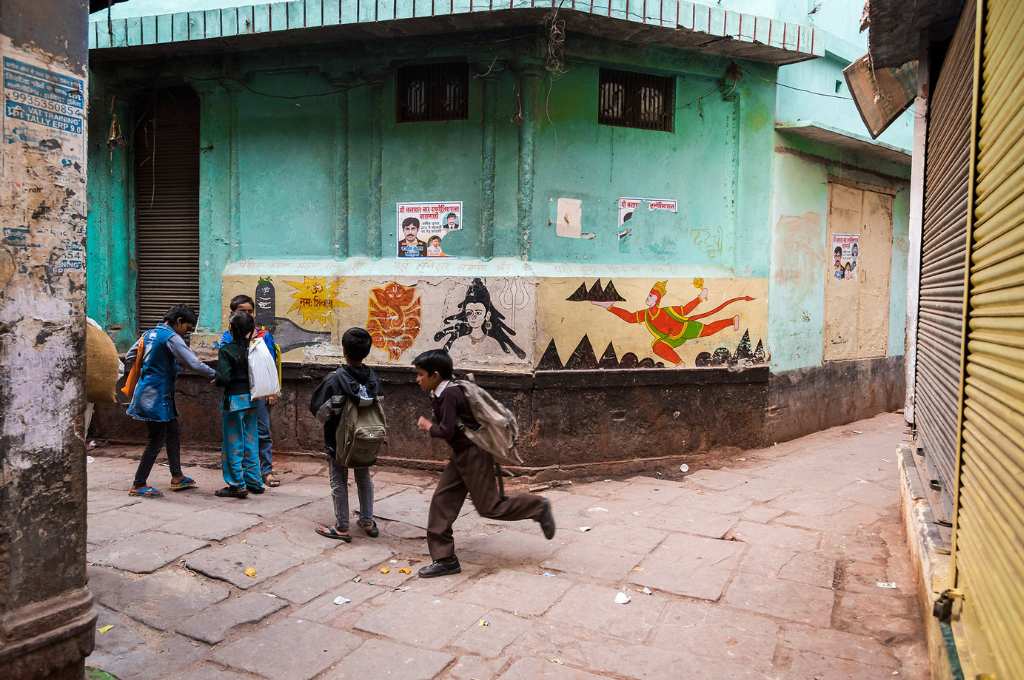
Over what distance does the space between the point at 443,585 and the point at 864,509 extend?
373cm

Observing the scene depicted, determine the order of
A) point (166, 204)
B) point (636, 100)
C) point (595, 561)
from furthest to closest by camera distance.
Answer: point (166, 204) < point (636, 100) < point (595, 561)

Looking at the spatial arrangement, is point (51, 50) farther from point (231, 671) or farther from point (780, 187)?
point (780, 187)

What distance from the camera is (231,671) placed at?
12.0 ft

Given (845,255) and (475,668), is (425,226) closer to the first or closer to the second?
(475,668)

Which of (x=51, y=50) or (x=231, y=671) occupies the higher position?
(x=51, y=50)

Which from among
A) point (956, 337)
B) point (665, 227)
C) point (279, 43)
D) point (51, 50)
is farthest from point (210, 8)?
point (956, 337)

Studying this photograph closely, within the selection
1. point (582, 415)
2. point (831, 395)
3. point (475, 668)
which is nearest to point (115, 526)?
point (475, 668)

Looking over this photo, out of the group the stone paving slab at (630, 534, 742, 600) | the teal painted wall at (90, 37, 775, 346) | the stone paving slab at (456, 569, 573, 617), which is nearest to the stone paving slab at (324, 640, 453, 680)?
the stone paving slab at (456, 569, 573, 617)

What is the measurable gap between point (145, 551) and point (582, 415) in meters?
3.97

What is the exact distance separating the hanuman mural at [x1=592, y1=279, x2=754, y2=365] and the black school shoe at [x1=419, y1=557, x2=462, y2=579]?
3.38 m

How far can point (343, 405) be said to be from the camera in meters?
5.33

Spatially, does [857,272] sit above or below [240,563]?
above

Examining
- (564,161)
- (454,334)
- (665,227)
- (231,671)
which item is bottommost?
(231,671)

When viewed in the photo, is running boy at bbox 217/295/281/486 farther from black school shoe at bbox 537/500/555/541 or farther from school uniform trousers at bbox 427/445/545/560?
black school shoe at bbox 537/500/555/541
